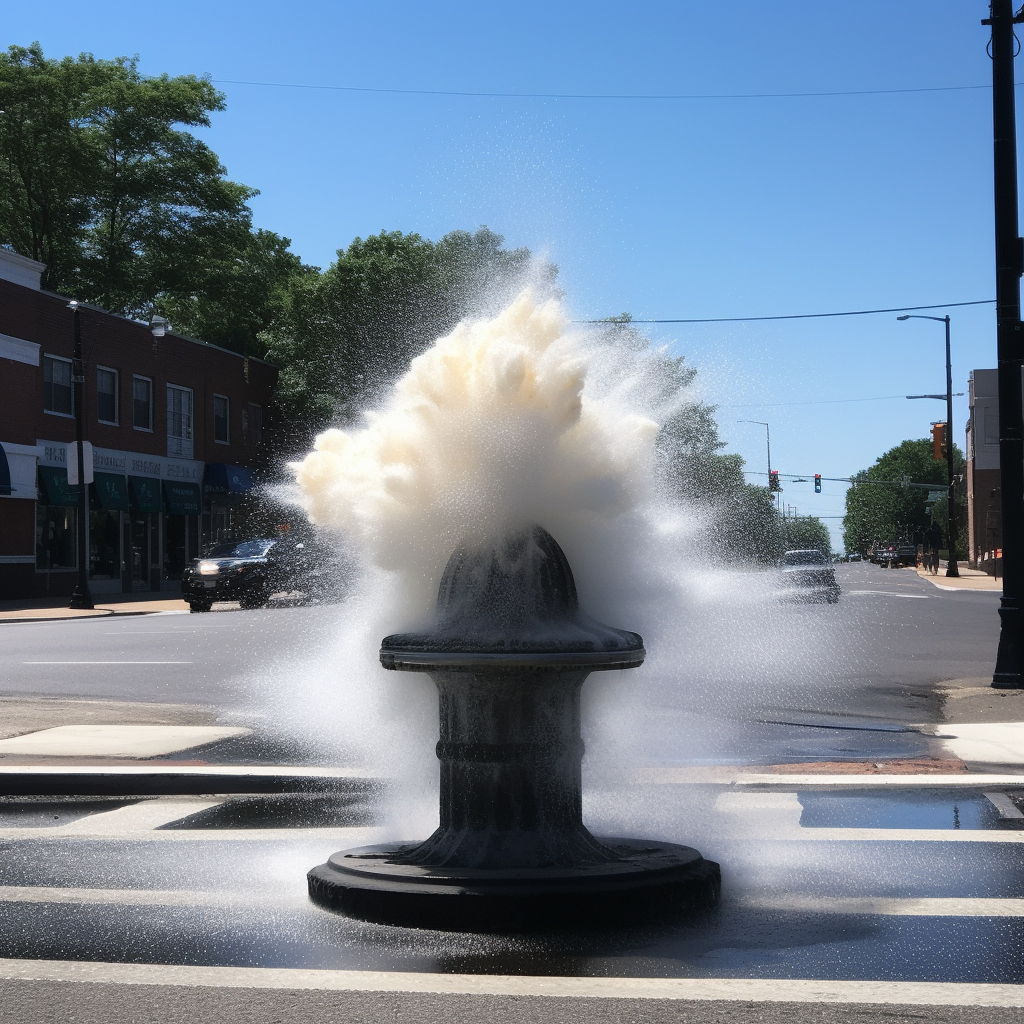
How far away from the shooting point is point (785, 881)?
5469mm

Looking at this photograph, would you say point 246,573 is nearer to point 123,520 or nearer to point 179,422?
point 123,520

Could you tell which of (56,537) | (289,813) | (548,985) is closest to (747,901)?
(548,985)

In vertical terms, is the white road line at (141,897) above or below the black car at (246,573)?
below

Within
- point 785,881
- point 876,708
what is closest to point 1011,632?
point 876,708

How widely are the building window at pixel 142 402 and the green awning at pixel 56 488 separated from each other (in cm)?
509

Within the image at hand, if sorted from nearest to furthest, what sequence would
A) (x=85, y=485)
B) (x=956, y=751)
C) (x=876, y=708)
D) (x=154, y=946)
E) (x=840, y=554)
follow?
(x=154, y=946) → (x=956, y=751) → (x=876, y=708) → (x=85, y=485) → (x=840, y=554)

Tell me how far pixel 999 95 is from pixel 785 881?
935cm

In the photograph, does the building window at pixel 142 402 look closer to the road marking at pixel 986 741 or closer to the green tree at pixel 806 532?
the road marking at pixel 986 741

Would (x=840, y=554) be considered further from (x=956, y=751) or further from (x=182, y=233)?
(x=956, y=751)

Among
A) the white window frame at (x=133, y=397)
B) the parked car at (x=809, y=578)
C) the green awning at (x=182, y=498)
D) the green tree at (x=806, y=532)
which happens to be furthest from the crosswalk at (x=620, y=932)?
the green tree at (x=806, y=532)

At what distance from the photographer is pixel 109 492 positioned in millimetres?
39469

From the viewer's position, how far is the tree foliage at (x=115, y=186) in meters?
47.3

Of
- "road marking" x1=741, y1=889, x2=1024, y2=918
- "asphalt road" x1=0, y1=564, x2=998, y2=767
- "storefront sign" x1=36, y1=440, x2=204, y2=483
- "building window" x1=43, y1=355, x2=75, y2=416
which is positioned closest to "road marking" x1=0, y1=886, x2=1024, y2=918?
"road marking" x1=741, y1=889, x2=1024, y2=918

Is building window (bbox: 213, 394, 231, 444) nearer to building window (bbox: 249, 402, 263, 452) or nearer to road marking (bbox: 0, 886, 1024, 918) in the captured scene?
building window (bbox: 249, 402, 263, 452)
